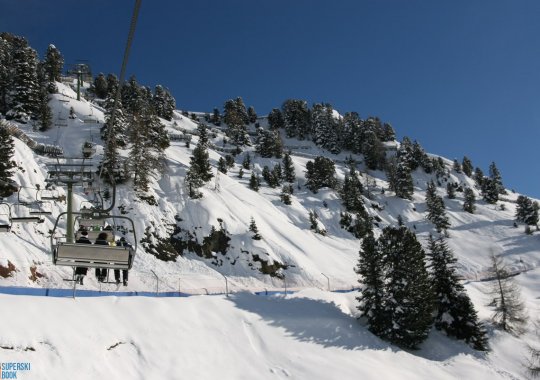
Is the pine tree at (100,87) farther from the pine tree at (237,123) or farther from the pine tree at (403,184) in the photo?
the pine tree at (403,184)

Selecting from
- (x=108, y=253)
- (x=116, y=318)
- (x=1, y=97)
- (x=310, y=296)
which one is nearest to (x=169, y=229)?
(x=310, y=296)

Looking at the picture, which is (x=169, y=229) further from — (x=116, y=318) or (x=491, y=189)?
(x=491, y=189)

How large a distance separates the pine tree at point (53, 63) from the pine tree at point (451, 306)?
89.6 meters

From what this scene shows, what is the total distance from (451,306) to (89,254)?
118 feet

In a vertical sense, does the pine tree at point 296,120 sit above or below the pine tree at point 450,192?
above

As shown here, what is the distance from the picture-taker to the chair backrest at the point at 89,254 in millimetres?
9336

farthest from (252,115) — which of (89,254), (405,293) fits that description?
(89,254)

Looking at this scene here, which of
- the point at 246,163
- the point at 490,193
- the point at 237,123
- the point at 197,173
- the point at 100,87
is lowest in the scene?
the point at 490,193

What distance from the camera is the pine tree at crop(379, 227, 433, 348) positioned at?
31938mm

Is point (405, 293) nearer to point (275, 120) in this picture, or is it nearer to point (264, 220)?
point (264, 220)

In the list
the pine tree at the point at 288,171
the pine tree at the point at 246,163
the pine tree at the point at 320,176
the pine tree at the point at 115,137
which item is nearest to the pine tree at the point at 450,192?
the pine tree at the point at 320,176

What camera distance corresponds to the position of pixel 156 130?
6231 centimetres

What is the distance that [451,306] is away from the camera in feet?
121

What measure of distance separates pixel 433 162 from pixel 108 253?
364ft
